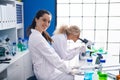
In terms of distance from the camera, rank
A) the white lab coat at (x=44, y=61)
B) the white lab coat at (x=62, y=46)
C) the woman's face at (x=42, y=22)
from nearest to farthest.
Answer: the white lab coat at (x=44, y=61) → the woman's face at (x=42, y=22) → the white lab coat at (x=62, y=46)

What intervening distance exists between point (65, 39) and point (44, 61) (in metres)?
0.63

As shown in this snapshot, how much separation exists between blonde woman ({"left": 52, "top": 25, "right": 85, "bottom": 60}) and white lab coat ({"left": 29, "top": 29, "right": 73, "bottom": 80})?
0.53m

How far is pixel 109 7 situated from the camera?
422 cm

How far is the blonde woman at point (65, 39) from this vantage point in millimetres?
2566

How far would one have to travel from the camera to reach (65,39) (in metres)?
2.58

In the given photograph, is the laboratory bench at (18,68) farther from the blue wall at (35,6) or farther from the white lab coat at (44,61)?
the blue wall at (35,6)

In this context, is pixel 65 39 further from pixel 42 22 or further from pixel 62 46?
pixel 42 22

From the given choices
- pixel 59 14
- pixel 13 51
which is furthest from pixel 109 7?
pixel 13 51

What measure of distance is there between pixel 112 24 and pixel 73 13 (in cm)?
91

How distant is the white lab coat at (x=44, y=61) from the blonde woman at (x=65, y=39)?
1.73ft

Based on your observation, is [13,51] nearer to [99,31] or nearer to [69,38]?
[69,38]

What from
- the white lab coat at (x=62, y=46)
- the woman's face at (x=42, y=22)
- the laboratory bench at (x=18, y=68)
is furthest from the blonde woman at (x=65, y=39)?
the laboratory bench at (x=18, y=68)

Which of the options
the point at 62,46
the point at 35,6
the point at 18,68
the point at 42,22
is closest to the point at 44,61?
the point at 42,22

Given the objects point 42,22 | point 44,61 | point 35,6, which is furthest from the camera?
point 35,6
